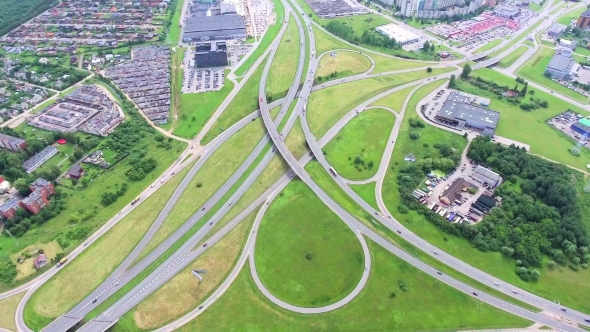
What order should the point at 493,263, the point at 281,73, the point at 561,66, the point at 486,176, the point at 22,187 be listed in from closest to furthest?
the point at 493,263
the point at 22,187
the point at 486,176
the point at 561,66
the point at 281,73

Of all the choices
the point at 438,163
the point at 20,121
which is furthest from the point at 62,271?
the point at 438,163

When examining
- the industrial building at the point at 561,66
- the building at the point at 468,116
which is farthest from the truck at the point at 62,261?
the industrial building at the point at 561,66

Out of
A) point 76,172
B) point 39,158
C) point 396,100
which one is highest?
point 396,100

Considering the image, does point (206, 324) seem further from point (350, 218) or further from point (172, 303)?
point (350, 218)

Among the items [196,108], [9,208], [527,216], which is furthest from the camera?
[196,108]

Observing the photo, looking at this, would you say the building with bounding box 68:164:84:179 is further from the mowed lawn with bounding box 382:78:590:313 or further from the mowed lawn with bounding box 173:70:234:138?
the mowed lawn with bounding box 382:78:590:313

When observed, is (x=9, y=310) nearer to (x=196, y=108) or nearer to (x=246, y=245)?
(x=246, y=245)

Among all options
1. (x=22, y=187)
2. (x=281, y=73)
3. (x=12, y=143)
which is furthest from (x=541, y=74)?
(x=12, y=143)
